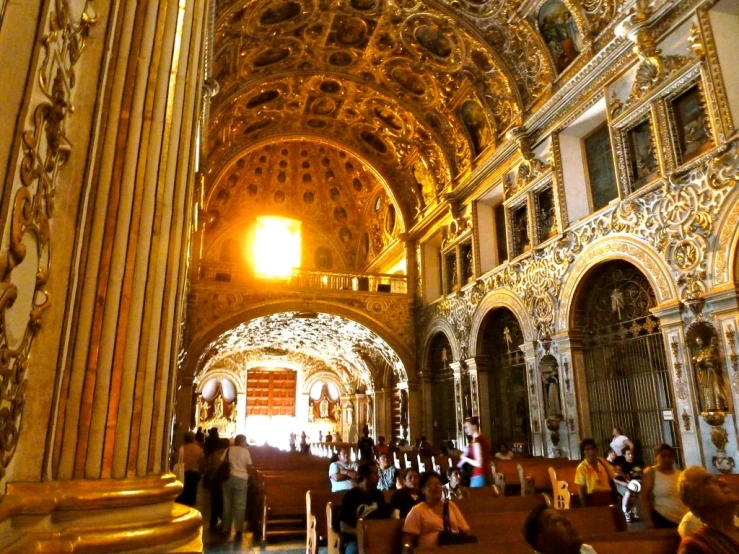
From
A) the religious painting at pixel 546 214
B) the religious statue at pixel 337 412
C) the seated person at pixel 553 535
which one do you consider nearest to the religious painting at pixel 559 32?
the religious painting at pixel 546 214

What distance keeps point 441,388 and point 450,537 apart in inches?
539

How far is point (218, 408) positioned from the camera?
83.9 ft

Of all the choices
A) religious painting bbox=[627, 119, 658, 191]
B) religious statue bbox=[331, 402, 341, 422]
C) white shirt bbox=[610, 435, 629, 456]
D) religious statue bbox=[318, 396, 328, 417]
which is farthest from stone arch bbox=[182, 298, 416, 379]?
religious statue bbox=[318, 396, 328, 417]

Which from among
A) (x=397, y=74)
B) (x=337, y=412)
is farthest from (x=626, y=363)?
(x=337, y=412)

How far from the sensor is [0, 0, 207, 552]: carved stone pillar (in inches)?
59.9

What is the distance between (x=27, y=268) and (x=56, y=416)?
546 mm

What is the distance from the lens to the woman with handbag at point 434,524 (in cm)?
400

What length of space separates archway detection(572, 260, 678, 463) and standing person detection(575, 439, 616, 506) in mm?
4218

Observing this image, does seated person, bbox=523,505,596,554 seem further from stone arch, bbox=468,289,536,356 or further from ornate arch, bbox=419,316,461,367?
ornate arch, bbox=419,316,461,367

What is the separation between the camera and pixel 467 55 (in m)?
14.2

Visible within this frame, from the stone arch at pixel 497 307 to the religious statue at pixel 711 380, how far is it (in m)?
4.41

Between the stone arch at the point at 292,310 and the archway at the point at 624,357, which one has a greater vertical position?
the stone arch at the point at 292,310

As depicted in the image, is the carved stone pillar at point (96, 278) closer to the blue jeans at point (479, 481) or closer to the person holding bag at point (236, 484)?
the blue jeans at point (479, 481)

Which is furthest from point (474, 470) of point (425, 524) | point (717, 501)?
point (717, 501)
